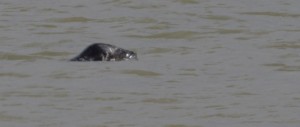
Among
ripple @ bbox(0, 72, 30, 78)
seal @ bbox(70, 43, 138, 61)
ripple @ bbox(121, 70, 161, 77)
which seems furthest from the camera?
seal @ bbox(70, 43, 138, 61)

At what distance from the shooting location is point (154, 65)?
12.7 m

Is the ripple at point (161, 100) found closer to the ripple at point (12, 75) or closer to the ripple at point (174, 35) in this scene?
the ripple at point (12, 75)

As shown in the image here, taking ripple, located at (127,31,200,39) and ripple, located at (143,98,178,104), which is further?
ripple, located at (127,31,200,39)

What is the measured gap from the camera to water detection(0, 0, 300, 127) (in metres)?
10.1

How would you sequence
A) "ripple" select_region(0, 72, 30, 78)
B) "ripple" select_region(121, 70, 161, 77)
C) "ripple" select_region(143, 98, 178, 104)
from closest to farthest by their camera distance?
1. "ripple" select_region(143, 98, 178, 104)
2. "ripple" select_region(0, 72, 30, 78)
3. "ripple" select_region(121, 70, 161, 77)

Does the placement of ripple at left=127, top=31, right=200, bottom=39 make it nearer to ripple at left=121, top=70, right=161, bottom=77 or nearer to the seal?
the seal

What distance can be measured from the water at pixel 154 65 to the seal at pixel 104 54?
0.44 ft

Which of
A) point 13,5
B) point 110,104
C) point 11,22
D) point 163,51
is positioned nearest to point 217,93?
point 110,104

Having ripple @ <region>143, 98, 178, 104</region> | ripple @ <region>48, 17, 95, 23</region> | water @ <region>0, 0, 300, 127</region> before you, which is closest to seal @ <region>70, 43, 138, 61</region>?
water @ <region>0, 0, 300, 127</region>

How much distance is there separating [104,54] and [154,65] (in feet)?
2.16

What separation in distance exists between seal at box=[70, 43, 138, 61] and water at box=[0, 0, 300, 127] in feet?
0.44

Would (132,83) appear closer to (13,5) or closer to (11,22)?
(11,22)

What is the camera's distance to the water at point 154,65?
33.1 ft

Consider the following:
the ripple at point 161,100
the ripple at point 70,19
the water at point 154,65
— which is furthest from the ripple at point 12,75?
the ripple at point 70,19
